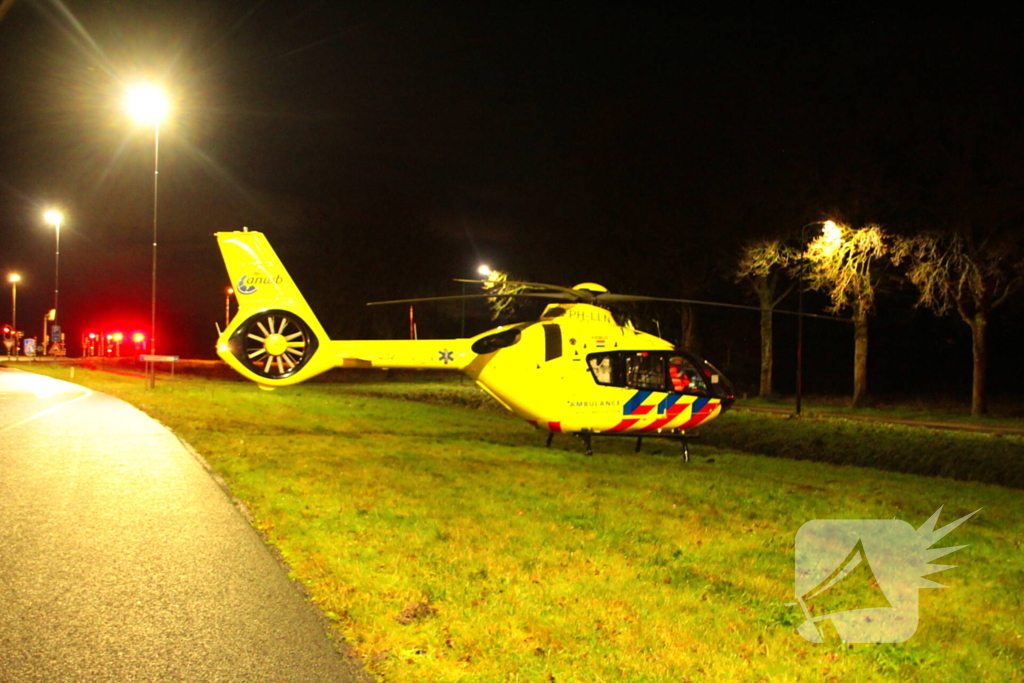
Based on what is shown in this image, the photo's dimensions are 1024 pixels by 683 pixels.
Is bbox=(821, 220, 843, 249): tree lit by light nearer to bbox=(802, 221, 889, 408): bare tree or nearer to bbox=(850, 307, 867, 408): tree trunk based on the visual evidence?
bbox=(802, 221, 889, 408): bare tree

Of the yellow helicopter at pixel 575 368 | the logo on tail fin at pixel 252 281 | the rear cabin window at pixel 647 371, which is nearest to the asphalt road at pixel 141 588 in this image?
the yellow helicopter at pixel 575 368

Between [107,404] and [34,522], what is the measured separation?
16.5 m

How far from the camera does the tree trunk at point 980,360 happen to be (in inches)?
996

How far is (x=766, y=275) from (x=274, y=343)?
22.9 m

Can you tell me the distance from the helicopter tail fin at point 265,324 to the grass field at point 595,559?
4.77ft

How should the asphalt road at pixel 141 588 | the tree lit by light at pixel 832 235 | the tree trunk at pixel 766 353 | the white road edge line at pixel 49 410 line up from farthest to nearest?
the tree trunk at pixel 766 353 < the tree lit by light at pixel 832 235 < the white road edge line at pixel 49 410 < the asphalt road at pixel 141 588

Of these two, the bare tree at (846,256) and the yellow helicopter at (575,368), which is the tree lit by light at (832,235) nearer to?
the bare tree at (846,256)

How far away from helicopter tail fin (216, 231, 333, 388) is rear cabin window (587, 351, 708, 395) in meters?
5.33

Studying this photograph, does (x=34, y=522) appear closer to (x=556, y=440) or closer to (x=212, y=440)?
(x=212, y=440)

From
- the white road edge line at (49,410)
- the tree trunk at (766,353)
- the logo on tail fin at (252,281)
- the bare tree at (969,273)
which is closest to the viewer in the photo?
the logo on tail fin at (252,281)

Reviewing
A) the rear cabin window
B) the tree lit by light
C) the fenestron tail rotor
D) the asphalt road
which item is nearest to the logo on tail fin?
the fenestron tail rotor

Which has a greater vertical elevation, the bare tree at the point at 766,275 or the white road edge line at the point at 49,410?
the bare tree at the point at 766,275

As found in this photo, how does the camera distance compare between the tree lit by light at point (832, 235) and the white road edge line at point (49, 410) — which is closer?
the white road edge line at point (49, 410)

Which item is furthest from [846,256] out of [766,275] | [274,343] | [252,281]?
[252,281]
